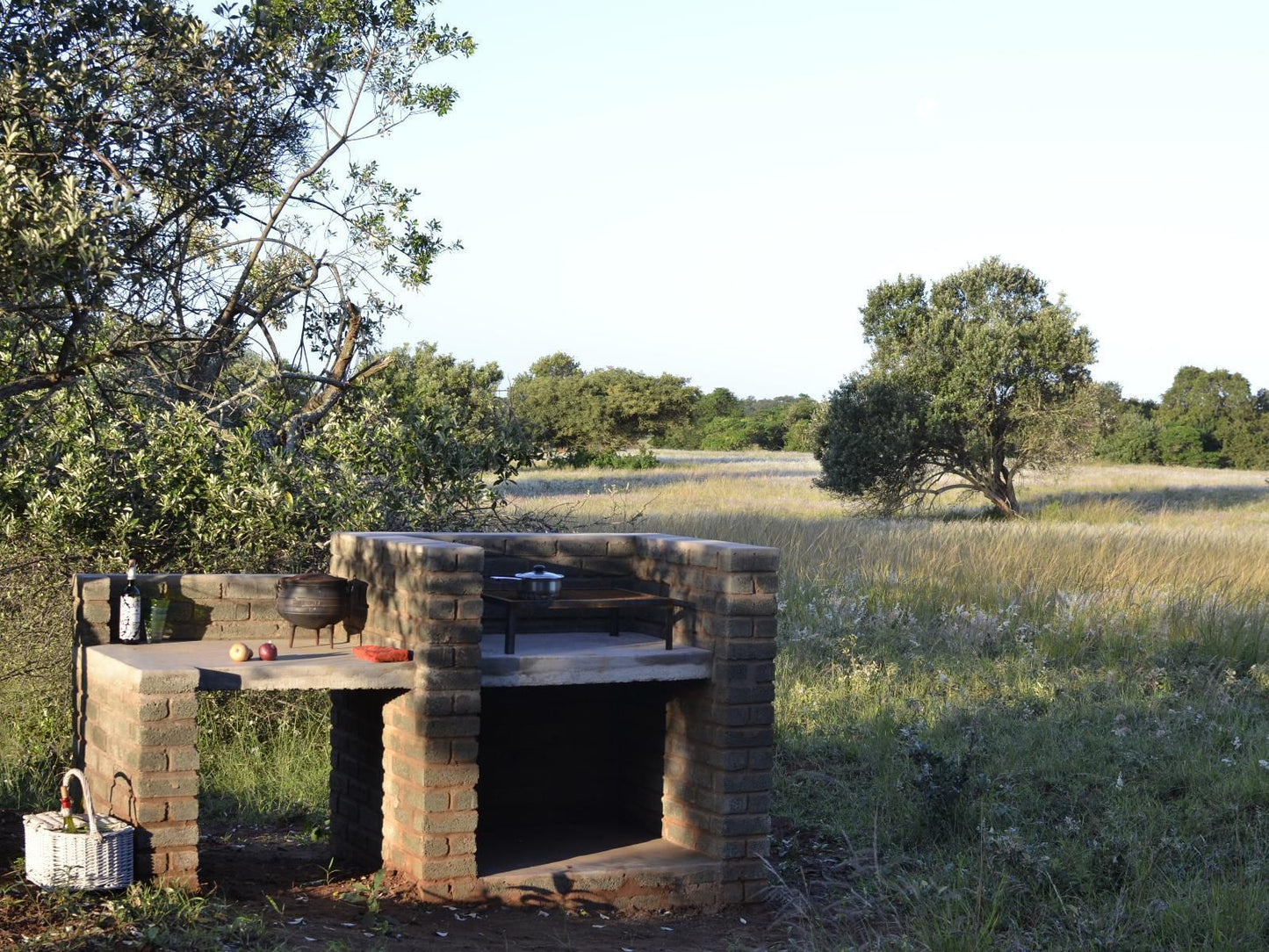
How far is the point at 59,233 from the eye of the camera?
4.43m

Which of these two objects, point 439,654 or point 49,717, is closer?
point 439,654

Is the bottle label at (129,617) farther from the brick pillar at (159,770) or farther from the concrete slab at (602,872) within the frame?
the concrete slab at (602,872)

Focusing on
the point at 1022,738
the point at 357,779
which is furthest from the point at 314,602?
the point at 1022,738

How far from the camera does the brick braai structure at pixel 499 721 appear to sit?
18.0 ft

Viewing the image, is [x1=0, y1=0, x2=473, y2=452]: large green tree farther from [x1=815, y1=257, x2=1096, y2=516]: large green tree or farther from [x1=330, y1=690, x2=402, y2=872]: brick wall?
[x1=815, y1=257, x2=1096, y2=516]: large green tree

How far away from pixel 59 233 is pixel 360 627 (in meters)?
2.73

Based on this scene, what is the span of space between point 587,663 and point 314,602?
1.40 m

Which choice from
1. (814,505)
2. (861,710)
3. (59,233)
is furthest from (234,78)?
(814,505)

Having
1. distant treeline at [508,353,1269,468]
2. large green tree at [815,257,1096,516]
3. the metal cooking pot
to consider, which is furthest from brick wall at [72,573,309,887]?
distant treeline at [508,353,1269,468]

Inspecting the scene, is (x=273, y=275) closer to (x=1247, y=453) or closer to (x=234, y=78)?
(x=234, y=78)

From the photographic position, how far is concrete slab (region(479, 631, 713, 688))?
5.82m

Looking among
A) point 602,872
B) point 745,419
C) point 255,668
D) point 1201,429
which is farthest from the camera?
point 745,419

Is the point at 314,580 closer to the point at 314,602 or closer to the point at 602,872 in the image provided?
the point at 314,602

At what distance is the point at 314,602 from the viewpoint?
20.2 ft
